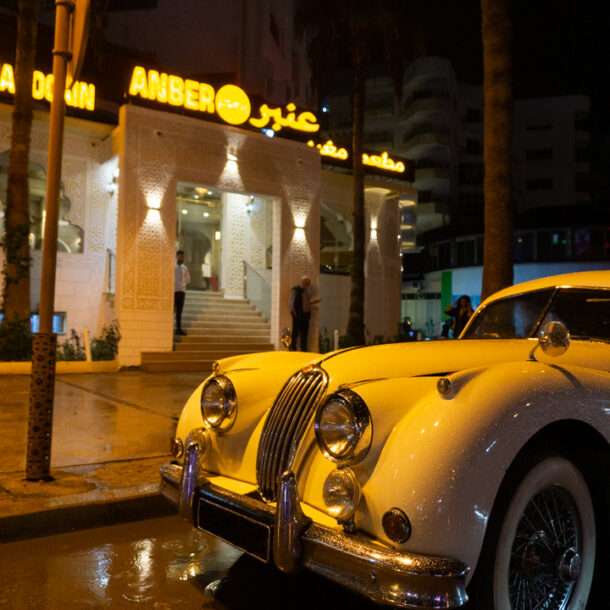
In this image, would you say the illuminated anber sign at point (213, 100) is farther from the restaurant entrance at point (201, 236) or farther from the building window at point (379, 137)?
the building window at point (379, 137)

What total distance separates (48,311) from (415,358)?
3.08 m

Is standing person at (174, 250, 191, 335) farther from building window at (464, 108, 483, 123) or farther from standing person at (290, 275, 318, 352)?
building window at (464, 108, 483, 123)

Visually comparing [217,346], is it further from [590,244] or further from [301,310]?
[590,244]

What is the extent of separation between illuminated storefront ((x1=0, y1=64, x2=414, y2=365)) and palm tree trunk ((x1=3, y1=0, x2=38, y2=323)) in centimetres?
192

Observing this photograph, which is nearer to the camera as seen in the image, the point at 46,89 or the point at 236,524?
the point at 236,524

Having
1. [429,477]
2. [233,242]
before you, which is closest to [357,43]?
[233,242]

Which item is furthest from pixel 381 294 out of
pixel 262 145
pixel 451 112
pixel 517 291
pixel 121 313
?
pixel 451 112

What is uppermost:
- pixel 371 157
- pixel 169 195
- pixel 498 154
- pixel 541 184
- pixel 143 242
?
pixel 541 184

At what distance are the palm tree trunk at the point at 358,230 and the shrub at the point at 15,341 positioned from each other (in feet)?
26.0

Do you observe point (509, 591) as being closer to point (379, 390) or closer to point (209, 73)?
point (379, 390)

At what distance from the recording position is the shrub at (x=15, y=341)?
12320 millimetres

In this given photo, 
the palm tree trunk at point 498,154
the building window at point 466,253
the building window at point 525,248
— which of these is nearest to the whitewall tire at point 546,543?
the palm tree trunk at point 498,154

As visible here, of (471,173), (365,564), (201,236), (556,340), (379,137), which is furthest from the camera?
(379,137)

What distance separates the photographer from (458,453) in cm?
254
